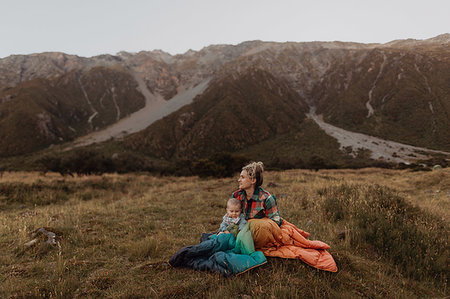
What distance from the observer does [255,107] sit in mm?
124500

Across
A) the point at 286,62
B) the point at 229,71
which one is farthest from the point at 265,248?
the point at 286,62

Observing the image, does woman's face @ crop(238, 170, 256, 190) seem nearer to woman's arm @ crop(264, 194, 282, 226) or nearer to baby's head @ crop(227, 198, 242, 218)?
baby's head @ crop(227, 198, 242, 218)

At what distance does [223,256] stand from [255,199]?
138cm

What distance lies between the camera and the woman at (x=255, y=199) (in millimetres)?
4141

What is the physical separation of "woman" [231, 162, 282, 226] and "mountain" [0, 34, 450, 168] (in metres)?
65.2

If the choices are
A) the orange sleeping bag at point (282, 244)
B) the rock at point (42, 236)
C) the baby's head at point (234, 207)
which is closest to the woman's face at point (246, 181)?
the baby's head at point (234, 207)

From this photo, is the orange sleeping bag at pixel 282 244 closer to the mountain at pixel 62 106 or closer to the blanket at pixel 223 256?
the blanket at pixel 223 256

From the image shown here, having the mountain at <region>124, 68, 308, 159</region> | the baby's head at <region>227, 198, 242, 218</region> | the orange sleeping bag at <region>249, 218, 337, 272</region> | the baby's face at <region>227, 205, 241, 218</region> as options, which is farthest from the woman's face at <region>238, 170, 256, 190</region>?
the mountain at <region>124, 68, 308, 159</region>

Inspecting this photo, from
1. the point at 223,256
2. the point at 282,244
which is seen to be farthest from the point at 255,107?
the point at 223,256

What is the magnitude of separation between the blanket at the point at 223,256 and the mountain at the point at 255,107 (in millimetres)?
65919

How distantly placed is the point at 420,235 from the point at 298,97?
162230 mm

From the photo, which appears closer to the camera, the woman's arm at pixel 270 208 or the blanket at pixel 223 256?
the blanket at pixel 223 256

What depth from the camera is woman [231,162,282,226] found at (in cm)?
414

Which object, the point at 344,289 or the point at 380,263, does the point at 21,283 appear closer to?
the point at 344,289
